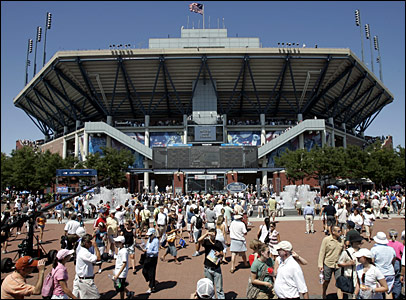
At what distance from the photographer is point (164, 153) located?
4441 centimetres

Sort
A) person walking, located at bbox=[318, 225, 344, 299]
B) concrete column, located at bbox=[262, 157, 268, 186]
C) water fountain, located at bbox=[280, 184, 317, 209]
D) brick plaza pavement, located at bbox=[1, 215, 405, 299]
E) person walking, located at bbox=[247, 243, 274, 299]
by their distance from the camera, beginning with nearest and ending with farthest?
person walking, located at bbox=[247, 243, 274, 299]
person walking, located at bbox=[318, 225, 344, 299]
brick plaza pavement, located at bbox=[1, 215, 405, 299]
water fountain, located at bbox=[280, 184, 317, 209]
concrete column, located at bbox=[262, 157, 268, 186]

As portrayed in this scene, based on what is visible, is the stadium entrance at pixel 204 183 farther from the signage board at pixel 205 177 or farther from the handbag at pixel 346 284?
the handbag at pixel 346 284

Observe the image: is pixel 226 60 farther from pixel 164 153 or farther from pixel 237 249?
pixel 237 249

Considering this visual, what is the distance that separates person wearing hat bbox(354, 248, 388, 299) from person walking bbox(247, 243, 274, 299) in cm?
147

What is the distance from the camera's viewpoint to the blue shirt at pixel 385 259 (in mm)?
5668

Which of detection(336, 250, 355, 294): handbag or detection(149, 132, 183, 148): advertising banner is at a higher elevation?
detection(149, 132, 183, 148): advertising banner

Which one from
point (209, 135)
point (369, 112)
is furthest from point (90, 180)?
point (369, 112)

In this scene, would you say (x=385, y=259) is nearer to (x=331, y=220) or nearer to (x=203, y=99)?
(x=331, y=220)

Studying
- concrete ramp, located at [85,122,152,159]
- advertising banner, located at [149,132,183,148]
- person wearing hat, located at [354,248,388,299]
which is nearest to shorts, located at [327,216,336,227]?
person wearing hat, located at [354,248,388,299]

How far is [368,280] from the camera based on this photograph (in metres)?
5.09

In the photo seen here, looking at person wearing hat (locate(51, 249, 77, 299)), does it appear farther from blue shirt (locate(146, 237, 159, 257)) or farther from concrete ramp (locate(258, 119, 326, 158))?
concrete ramp (locate(258, 119, 326, 158))

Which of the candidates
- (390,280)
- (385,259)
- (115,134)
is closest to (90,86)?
(115,134)

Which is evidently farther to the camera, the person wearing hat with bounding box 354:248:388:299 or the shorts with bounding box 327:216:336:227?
the shorts with bounding box 327:216:336:227

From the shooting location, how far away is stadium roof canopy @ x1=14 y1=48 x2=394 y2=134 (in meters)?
43.8
